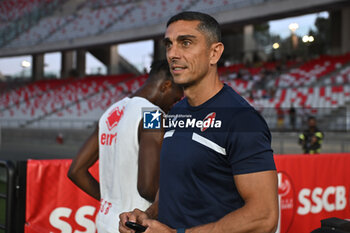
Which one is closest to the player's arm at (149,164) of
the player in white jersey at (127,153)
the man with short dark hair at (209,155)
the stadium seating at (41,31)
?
the player in white jersey at (127,153)

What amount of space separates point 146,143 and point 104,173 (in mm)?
476

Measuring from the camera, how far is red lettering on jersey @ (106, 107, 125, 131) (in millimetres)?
2186

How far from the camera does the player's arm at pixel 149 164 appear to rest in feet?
6.16

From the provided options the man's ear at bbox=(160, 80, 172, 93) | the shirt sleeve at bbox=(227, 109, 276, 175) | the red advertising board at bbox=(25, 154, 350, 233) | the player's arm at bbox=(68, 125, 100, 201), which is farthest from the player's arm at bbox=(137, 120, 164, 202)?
the red advertising board at bbox=(25, 154, 350, 233)

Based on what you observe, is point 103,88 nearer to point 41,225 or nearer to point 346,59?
point 346,59

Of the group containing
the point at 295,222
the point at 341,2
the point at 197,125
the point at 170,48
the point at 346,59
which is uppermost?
the point at 341,2

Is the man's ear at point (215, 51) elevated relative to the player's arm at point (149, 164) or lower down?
elevated

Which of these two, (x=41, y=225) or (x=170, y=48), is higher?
(x=170, y=48)

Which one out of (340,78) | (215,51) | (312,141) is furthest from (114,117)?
(340,78)

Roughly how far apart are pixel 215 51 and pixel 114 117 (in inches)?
38.0

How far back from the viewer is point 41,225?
10.6 ft

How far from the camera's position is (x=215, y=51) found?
1461 mm

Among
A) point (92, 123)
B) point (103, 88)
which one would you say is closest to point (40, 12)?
point (103, 88)

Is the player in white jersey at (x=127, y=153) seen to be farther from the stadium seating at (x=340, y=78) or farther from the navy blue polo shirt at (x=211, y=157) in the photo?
the stadium seating at (x=340, y=78)
